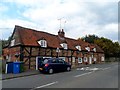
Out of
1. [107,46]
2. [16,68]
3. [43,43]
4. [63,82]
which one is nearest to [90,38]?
[107,46]

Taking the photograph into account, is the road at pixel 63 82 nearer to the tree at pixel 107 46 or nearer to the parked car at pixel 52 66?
the parked car at pixel 52 66

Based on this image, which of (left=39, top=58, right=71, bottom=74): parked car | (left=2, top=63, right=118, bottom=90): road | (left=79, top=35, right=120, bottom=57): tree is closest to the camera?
(left=2, top=63, right=118, bottom=90): road

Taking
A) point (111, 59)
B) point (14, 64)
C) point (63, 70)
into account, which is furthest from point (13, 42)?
point (111, 59)

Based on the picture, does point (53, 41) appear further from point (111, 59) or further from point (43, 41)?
point (111, 59)

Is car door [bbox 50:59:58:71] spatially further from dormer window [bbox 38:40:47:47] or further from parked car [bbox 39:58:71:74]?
dormer window [bbox 38:40:47:47]

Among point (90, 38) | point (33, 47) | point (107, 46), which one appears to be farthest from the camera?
point (90, 38)

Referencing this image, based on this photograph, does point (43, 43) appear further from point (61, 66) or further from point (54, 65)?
point (54, 65)

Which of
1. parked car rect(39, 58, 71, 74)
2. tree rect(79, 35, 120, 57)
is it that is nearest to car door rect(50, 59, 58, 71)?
parked car rect(39, 58, 71, 74)

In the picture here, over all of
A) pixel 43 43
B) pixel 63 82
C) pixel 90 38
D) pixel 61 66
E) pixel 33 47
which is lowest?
pixel 63 82

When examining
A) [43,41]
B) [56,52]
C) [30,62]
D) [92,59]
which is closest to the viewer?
[30,62]

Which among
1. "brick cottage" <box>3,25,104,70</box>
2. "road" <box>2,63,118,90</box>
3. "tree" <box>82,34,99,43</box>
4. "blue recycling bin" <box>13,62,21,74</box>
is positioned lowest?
"road" <box>2,63,118,90</box>

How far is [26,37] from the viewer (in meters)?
28.5

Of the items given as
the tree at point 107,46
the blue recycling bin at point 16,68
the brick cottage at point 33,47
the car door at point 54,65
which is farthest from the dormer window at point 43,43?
the tree at point 107,46

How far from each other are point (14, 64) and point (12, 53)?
6431mm
